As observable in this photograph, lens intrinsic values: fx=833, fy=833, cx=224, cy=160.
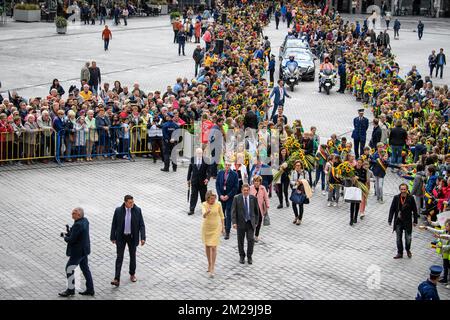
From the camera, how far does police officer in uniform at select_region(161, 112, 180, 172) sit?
67.6ft

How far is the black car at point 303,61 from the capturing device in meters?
35.9

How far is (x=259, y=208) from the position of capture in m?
15.5

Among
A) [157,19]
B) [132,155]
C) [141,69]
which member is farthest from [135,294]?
[157,19]

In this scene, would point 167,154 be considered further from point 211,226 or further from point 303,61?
point 303,61

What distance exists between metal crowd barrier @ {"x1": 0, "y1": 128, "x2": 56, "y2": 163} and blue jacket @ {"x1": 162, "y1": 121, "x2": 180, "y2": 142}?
2710mm

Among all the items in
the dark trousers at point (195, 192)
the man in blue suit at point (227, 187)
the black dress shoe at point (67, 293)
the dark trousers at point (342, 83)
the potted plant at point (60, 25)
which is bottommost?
the black dress shoe at point (67, 293)

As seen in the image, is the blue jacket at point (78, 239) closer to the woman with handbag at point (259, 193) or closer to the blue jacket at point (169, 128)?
the woman with handbag at point (259, 193)

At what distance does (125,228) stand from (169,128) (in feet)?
25.5

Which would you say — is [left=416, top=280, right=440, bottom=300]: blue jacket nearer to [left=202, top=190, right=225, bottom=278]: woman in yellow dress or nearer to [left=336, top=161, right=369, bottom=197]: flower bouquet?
[left=202, top=190, right=225, bottom=278]: woman in yellow dress

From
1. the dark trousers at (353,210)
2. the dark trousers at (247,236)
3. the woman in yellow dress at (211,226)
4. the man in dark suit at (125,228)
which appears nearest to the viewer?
the man in dark suit at (125,228)

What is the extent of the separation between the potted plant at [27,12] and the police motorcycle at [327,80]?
2592 centimetres

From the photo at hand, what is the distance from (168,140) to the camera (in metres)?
20.7

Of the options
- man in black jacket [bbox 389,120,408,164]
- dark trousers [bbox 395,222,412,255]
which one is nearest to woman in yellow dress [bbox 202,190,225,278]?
dark trousers [bbox 395,222,412,255]

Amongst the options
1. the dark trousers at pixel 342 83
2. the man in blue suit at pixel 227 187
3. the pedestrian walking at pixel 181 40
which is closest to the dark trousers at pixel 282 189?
the man in blue suit at pixel 227 187
